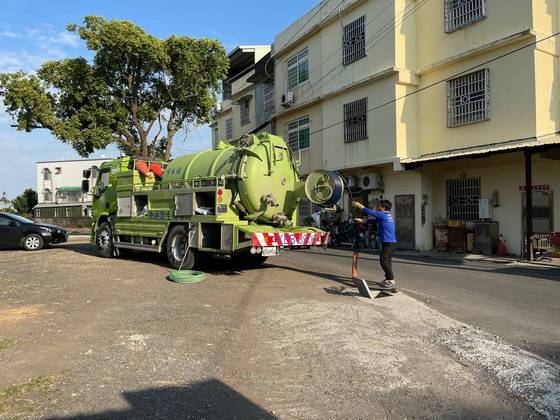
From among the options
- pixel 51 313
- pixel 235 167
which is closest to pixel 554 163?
pixel 235 167

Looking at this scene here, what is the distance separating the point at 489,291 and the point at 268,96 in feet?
74.4

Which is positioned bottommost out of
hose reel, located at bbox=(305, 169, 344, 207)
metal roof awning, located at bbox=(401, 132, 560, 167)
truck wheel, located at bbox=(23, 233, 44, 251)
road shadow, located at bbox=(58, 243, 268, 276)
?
road shadow, located at bbox=(58, 243, 268, 276)

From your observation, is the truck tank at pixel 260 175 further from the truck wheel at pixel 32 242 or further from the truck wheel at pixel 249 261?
the truck wheel at pixel 32 242

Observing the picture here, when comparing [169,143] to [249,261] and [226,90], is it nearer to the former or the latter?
[249,261]

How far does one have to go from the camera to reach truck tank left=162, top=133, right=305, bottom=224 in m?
10.5

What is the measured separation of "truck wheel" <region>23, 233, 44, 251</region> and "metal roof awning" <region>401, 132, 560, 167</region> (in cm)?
1359

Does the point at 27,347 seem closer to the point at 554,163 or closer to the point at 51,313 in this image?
the point at 51,313

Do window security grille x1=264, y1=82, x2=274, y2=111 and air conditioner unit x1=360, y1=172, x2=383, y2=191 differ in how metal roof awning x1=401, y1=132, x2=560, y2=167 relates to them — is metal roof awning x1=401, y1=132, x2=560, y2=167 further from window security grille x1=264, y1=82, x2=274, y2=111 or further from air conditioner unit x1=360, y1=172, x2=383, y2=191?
window security grille x1=264, y1=82, x2=274, y2=111

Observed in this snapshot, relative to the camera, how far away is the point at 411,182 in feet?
61.6

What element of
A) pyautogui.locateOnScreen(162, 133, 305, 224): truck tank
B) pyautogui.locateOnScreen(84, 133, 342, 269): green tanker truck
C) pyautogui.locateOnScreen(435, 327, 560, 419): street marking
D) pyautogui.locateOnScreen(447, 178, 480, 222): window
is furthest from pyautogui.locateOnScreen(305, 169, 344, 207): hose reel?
pyautogui.locateOnScreen(447, 178, 480, 222): window

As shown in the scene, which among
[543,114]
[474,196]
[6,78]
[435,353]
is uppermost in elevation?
[6,78]

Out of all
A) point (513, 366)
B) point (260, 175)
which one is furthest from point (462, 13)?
point (513, 366)

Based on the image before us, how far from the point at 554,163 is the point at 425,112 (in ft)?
17.1

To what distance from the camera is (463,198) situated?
17422 mm
